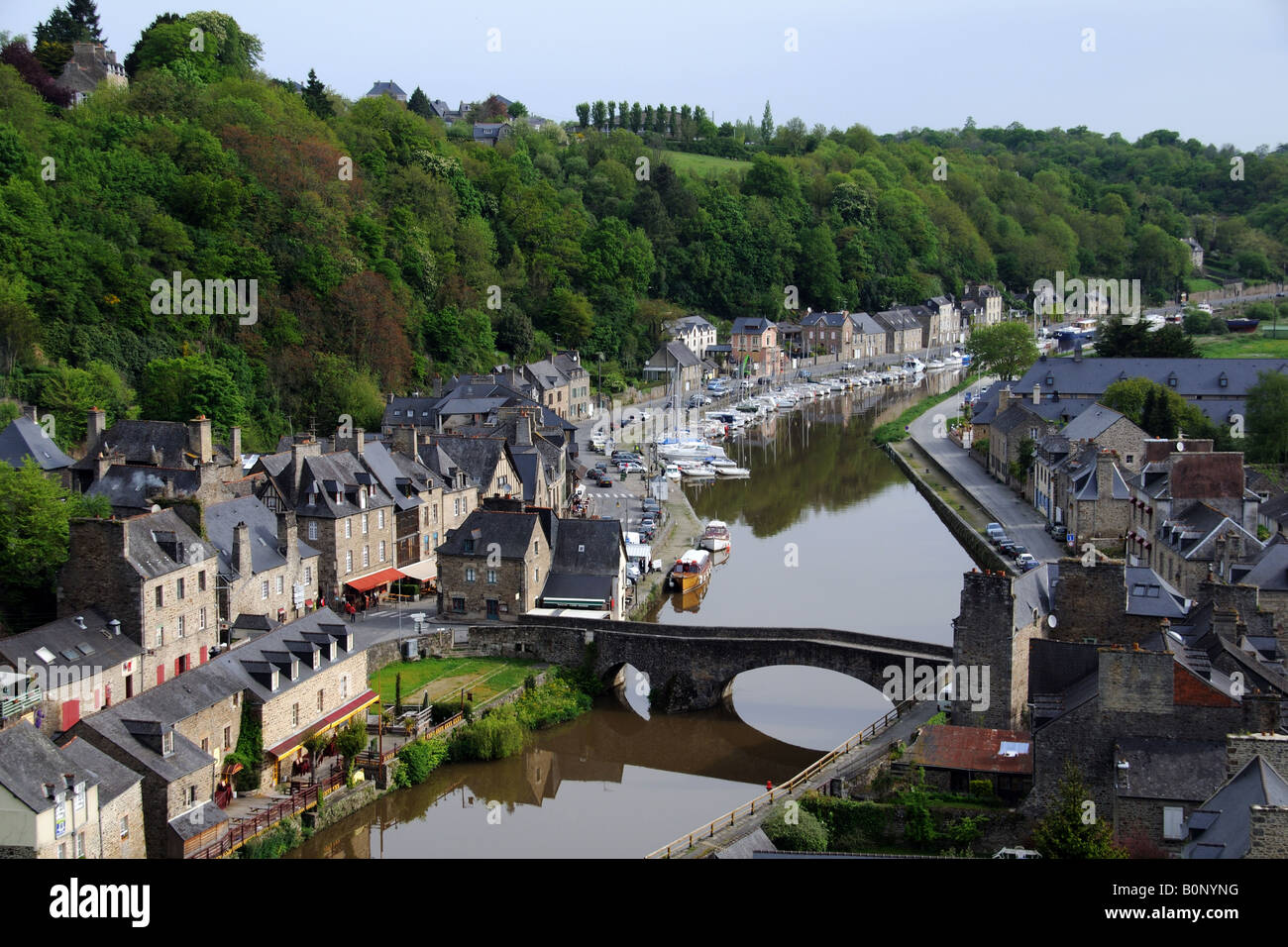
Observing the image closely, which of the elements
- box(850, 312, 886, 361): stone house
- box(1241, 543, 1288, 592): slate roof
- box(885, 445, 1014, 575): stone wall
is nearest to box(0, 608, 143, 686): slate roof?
box(1241, 543, 1288, 592): slate roof

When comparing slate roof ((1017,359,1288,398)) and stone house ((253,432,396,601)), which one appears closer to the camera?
stone house ((253,432,396,601))

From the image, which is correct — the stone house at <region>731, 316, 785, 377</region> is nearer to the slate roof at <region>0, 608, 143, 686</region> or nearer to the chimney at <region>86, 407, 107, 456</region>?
the chimney at <region>86, 407, 107, 456</region>

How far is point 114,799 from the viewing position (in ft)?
65.2

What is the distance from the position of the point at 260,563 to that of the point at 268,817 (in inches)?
385

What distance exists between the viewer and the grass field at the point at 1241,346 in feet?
282

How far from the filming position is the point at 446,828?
23.8 m

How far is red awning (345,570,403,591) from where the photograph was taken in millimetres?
34219

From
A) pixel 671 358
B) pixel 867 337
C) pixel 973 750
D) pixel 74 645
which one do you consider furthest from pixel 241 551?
pixel 867 337

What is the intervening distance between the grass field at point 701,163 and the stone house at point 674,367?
138 ft

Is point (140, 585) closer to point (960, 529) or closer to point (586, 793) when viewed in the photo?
point (586, 793)

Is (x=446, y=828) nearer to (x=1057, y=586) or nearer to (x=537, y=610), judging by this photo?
(x=537, y=610)

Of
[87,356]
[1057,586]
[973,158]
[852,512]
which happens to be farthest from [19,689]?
[973,158]

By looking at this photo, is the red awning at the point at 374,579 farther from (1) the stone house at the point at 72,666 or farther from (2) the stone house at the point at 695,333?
(2) the stone house at the point at 695,333

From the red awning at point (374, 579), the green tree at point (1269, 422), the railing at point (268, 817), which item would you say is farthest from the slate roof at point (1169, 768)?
the green tree at point (1269, 422)
